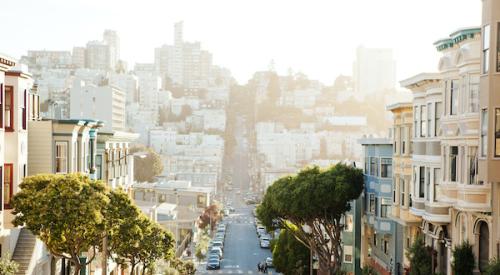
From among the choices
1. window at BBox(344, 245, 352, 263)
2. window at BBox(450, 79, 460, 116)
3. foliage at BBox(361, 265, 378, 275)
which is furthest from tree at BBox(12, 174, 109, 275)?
window at BBox(344, 245, 352, 263)

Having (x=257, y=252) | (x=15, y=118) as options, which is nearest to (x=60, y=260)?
(x=15, y=118)

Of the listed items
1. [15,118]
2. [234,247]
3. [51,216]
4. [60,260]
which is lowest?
[234,247]

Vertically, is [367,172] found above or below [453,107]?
below

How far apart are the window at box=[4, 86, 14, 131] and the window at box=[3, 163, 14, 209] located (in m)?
1.33

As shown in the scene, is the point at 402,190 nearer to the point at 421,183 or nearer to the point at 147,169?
the point at 421,183

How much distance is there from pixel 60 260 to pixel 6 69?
11.5m

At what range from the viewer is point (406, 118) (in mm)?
38031

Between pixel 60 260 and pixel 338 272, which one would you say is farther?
pixel 338 272

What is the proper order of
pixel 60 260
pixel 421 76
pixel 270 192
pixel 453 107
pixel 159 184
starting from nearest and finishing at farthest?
pixel 453 107 → pixel 421 76 → pixel 60 260 → pixel 270 192 → pixel 159 184

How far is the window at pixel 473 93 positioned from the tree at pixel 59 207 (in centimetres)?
1197

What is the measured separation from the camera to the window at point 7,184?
27938mm

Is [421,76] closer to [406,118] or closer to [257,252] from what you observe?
[406,118]

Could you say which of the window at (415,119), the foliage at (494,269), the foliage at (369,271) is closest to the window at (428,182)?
the window at (415,119)

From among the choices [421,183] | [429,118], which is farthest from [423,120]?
[421,183]
